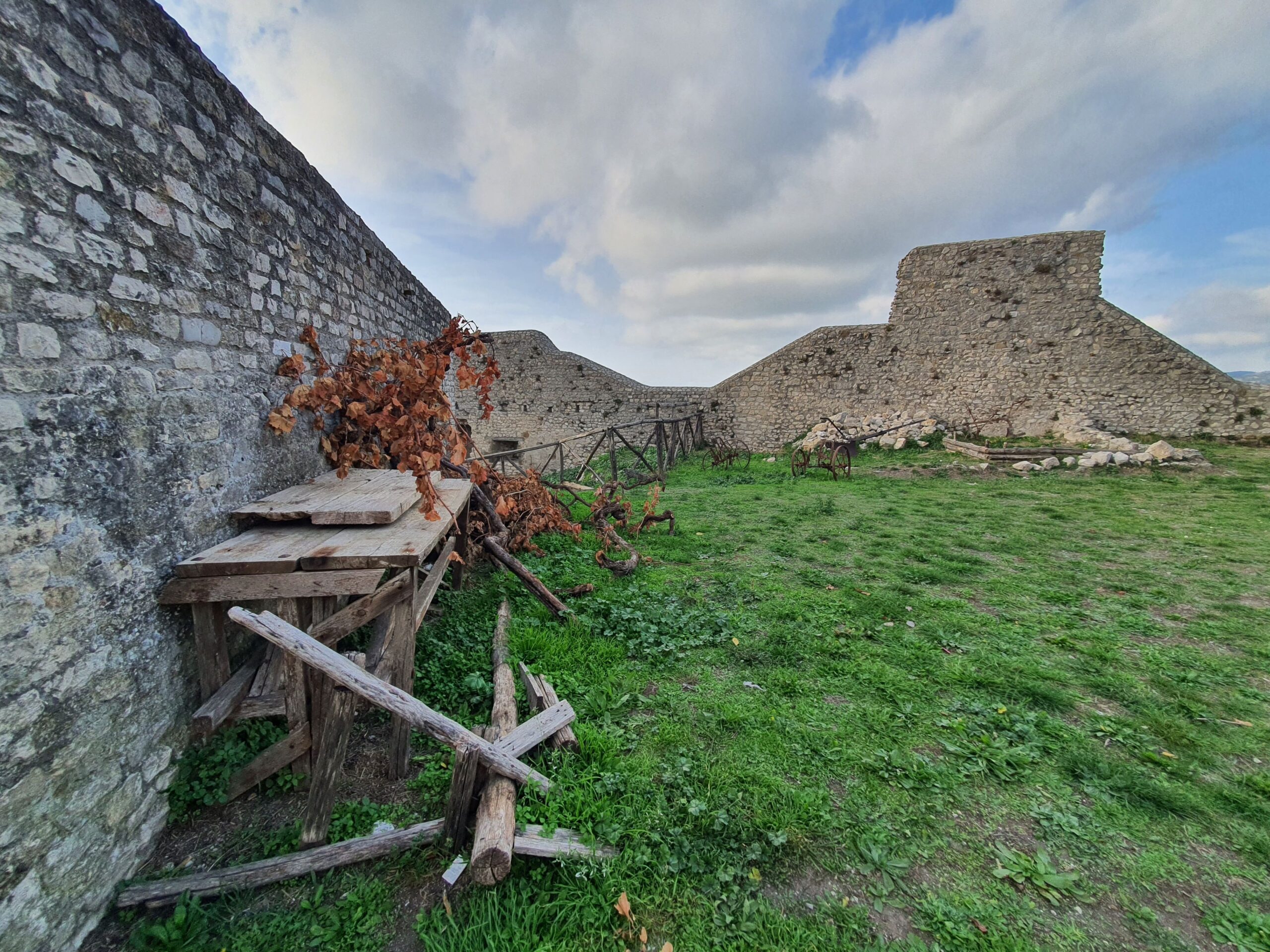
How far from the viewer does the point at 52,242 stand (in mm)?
1722

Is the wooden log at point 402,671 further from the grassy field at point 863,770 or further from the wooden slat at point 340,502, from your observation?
the wooden slat at point 340,502

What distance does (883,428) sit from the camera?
555 inches

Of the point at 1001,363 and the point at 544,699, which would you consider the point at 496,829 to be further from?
the point at 1001,363

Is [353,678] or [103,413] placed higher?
[103,413]

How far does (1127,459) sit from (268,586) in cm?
1478

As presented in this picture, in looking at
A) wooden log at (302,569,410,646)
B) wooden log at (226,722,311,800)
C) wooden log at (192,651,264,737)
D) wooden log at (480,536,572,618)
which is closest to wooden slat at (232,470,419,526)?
wooden log at (302,569,410,646)

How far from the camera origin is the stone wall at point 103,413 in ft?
5.19

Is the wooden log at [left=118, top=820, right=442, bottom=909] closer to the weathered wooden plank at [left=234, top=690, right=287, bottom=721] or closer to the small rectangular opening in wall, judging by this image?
the weathered wooden plank at [left=234, top=690, right=287, bottom=721]

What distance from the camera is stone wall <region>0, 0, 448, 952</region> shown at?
1.58 meters

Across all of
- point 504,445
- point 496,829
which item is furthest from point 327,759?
point 504,445

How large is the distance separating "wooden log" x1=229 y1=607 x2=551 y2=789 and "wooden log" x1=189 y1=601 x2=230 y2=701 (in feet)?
1.85

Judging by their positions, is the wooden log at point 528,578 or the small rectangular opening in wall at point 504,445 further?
the small rectangular opening in wall at point 504,445

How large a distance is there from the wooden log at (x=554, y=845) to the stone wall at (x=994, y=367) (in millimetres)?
14005

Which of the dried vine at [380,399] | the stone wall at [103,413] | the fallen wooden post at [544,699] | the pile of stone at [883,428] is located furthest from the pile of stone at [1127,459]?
the stone wall at [103,413]
